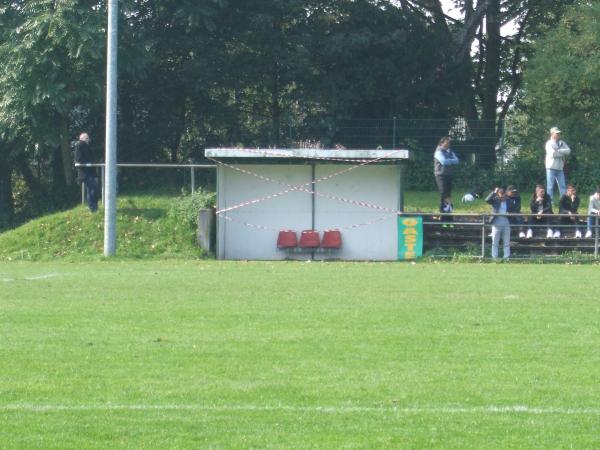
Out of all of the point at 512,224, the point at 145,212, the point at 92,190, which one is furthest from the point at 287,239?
the point at 92,190

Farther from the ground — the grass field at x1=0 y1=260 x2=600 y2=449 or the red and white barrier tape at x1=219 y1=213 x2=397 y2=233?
the red and white barrier tape at x1=219 y1=213 x2=397 y2=233

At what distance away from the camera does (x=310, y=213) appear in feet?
94.7

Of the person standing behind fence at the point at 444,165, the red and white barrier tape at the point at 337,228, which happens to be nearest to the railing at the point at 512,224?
the red and white barrier tape at the point at 337,228

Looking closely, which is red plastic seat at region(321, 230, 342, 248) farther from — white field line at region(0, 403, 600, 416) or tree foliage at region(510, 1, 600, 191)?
white field line at region(0, 403, 600, 416)

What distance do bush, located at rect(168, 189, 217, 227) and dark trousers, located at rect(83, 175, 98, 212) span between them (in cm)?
210

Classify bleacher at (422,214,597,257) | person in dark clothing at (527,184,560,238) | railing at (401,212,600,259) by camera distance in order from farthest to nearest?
person in dark clothing at (527,184,560,238)
bleacher at (422,214,597,257)
railing at (401,212,600,259)

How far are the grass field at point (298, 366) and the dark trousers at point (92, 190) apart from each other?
491 inches

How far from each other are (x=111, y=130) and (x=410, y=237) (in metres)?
7.60

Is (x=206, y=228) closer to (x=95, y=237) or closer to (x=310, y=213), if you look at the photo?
(x=310, y=213)

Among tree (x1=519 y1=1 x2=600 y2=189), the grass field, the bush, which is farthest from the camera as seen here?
tree (x1=519 y1=1 x2=600 y2=189)

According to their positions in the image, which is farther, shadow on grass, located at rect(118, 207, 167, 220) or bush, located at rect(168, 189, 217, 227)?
shadow on grass, located at rect(118, 207, 167, 220)

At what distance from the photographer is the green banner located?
28.2 metres

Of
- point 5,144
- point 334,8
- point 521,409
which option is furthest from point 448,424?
point 334,8

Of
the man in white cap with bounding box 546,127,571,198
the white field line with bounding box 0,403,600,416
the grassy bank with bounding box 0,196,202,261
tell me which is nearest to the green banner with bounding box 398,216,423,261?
the man in white cap with bounding box 546,127,571,198
